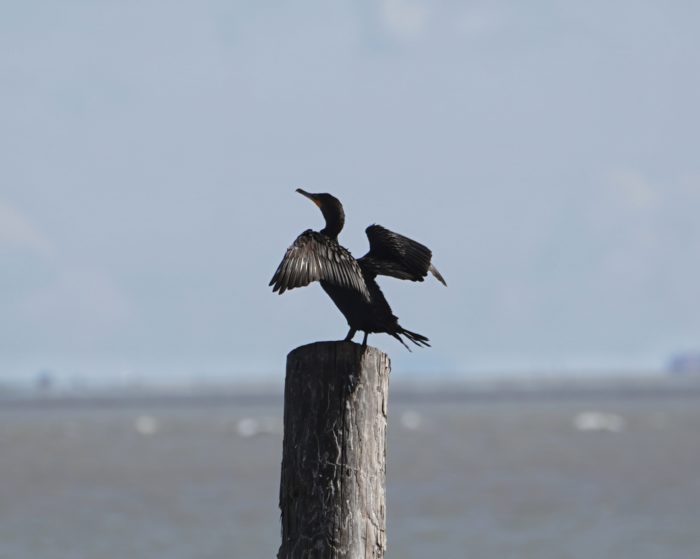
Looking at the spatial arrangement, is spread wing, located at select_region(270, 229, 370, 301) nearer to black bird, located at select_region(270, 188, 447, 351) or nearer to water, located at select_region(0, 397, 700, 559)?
black bird, located at select_region(270, 188, 447, 351)

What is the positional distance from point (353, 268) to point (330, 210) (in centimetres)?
56

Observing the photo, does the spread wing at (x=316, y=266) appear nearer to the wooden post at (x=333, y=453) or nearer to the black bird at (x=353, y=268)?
the black bird at (x=353, y=268)

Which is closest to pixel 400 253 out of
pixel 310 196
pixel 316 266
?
pixel 310 196

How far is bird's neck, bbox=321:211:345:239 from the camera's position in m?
7.00

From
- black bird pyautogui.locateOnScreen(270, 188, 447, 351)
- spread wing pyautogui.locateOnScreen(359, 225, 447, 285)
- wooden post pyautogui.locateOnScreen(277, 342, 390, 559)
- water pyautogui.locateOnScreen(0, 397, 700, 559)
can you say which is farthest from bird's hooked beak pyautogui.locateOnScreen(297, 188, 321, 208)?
water pyautogui.locateOnScreen(0, 397, 700, 559)

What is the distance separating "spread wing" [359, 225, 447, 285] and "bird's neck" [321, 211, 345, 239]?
0.56 ft

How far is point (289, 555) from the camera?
19.9 ft

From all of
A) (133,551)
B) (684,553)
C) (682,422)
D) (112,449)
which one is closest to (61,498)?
(133,551)

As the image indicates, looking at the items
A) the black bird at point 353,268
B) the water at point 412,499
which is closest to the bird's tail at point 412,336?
the black bird at point 353,268

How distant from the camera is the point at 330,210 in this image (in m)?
7.00

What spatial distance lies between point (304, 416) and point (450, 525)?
59.0 feet

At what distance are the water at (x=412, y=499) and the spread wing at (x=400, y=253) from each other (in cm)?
1350

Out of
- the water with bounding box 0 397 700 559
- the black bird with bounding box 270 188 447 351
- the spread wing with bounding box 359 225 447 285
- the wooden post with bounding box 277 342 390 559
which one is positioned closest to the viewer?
the wooden post with bounding box 277 342 390 559

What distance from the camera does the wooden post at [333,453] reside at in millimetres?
6012
